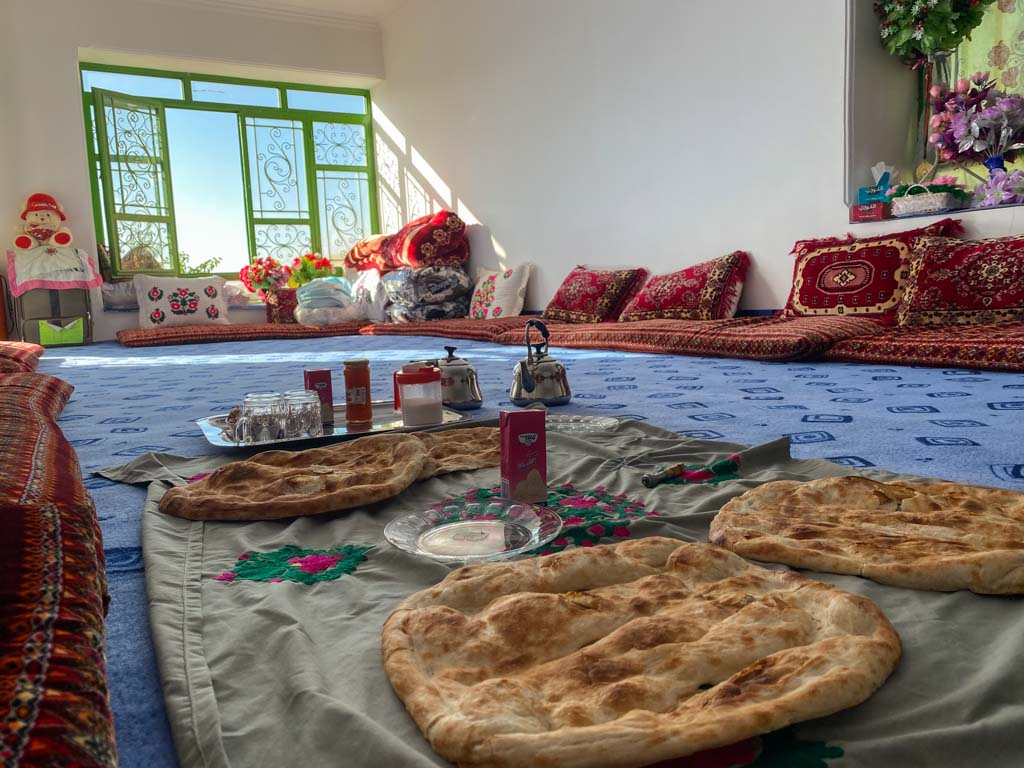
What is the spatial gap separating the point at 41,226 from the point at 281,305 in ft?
6.07

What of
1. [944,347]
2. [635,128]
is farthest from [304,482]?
[635,128]

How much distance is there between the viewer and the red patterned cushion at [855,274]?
3.39m

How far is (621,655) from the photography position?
694mm

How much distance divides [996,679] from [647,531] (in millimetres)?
487

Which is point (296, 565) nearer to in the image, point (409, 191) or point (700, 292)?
point (700, 292)

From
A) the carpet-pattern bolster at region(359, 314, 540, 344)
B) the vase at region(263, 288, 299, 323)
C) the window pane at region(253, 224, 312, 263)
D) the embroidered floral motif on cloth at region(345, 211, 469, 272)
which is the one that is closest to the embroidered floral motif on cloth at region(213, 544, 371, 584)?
the carpet-pattern bolster at region(359, 314, 540, 344)

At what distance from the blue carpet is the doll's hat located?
2.76 m

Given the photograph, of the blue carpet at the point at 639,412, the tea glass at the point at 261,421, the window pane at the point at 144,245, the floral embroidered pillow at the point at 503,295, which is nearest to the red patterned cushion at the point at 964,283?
the blue carpet at the point at 639,412

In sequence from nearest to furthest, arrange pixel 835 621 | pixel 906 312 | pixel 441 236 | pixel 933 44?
pixel 835 621
pixel 906 312
pixel 933 44
pixel 441 236

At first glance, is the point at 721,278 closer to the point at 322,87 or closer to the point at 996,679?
the point at 996,679

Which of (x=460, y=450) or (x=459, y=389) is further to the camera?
(x=459, y=389)

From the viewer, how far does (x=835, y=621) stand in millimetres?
739

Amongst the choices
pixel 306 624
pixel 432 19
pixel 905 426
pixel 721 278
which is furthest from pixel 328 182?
pixel 306 624

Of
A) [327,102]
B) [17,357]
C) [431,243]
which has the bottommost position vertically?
[17,357]
